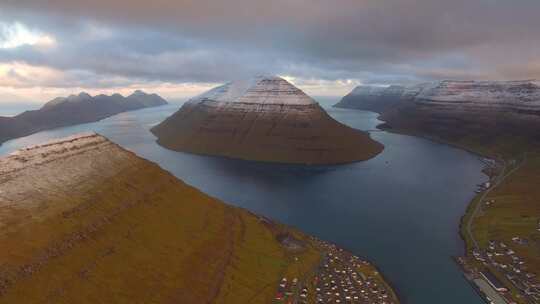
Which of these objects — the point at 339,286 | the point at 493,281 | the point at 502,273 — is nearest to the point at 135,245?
the point at 339,286

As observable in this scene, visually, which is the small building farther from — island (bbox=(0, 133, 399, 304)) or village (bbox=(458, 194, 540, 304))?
island (bbox=(0, 133, 399, 304))

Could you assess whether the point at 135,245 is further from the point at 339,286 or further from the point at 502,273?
the point at 502,273

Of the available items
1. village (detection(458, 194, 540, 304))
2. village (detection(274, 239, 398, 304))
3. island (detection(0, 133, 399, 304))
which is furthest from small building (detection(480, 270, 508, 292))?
village (detection(274, 239, 398, 304))

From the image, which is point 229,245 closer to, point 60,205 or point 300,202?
point 60,205

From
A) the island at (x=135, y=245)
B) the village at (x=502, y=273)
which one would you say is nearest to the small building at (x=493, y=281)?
the village at (x=502, y=273)

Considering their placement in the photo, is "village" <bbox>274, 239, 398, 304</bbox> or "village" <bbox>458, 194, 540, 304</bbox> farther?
"village" <bbox>458, 194, 540, 304</bbox>

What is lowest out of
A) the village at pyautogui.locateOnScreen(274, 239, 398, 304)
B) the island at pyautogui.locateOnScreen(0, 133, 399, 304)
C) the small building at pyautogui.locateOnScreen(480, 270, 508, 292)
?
the small building at pyautogui.locateOnScreen(480, 270, 508, 292)
